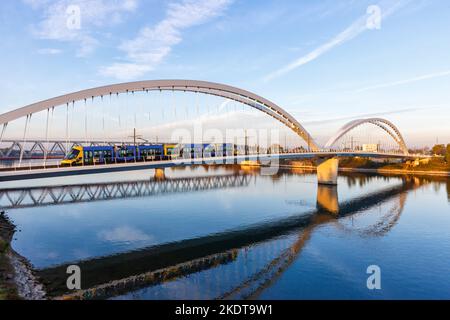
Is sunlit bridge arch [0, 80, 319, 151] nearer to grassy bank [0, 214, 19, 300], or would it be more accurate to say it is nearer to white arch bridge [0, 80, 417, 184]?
white arch bridge [0, 80, 417, 184]

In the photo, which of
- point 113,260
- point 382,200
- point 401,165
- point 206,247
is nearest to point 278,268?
point 206,247

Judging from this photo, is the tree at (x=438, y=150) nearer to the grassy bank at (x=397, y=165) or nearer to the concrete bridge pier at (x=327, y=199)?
the grassy bank at (x=397, y=165)

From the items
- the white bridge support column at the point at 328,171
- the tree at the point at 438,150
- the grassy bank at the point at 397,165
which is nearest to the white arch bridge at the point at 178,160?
the white bridge support column at the point at 328,171

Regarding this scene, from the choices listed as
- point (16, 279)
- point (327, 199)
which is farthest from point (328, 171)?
point (16, 279)

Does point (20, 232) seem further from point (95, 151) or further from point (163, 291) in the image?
point (163, 291)

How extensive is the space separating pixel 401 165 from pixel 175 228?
276 feet

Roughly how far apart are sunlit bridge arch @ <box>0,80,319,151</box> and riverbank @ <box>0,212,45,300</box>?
8.33m

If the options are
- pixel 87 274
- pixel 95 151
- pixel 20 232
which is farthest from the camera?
pixel 95 151

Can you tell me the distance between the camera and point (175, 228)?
84.2 ft

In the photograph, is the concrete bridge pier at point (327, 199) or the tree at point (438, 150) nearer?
the concrete bridge pier at point (327, 199)

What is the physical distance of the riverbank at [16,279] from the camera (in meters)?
12.6

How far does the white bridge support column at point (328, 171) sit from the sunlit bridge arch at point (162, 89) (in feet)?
31.4

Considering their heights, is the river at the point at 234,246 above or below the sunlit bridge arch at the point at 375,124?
below

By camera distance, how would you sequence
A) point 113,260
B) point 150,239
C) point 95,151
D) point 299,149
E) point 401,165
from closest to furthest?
point 113,260 → point 150,239 → point 95,151 → point 299,149 → point 401,165
